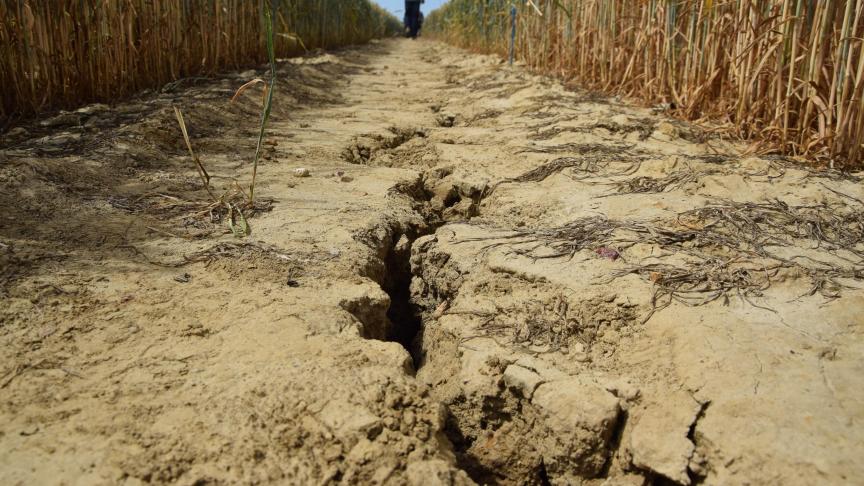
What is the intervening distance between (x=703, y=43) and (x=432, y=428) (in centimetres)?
305

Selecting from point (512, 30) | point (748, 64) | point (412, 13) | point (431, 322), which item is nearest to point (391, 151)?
point (431, 322)

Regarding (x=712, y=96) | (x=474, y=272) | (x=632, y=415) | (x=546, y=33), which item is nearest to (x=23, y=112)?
(x=474, y=272)

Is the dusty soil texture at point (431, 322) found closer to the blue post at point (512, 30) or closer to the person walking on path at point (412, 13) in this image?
the blue post at point (512, 30)

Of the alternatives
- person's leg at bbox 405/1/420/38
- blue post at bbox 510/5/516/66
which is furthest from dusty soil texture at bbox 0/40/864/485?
person's leg at bbox 405/1/420/38

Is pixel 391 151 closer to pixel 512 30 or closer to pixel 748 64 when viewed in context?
pixel 748 64

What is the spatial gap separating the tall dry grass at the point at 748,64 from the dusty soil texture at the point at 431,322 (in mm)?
295

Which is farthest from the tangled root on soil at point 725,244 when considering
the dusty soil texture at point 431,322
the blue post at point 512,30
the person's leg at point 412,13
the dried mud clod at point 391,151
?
the person's leg at point 412,13

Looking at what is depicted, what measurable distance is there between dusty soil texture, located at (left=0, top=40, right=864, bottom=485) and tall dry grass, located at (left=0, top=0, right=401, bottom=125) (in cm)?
78

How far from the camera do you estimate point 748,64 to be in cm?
290

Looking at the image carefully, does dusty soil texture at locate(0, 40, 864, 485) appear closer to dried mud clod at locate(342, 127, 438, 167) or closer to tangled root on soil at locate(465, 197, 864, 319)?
tangled root on soil at locate(465, 197, 864, 319)

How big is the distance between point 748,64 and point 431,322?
7.45 ft

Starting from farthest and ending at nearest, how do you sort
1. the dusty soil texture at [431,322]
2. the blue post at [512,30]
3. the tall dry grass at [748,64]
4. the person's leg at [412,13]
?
the person's leg at [412,13]
the blue post at [512,30]
the tall dry grass at [748,64]
the dusty soil texture at [431,322]

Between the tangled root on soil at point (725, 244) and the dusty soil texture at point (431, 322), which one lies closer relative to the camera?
the dusty soil texture at point (431, 322)

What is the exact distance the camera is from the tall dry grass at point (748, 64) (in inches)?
95.7
